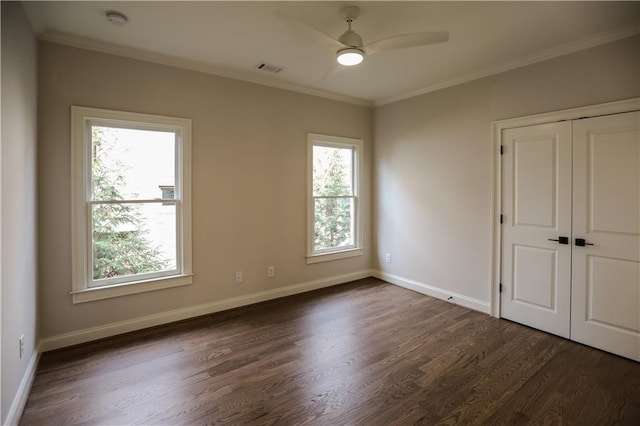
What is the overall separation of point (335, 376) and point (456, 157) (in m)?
2.96

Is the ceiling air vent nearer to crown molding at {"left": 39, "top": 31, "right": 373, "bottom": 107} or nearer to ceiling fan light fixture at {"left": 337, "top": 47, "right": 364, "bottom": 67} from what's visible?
crown molding at {"left": 39, "top": 31, "right": 373, "bottom": 107}

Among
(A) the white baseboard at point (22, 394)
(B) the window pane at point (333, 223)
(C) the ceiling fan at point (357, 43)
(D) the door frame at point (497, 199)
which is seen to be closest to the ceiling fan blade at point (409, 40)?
(C) the ceiling fan at point (357, 43)

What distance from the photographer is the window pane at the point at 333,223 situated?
4684 mm

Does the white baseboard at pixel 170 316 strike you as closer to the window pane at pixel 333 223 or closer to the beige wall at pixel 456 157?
the window pane at pixel 333 223

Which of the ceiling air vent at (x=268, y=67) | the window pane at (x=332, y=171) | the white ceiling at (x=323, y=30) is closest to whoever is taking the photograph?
the white ceiling at (x=323, y=30)

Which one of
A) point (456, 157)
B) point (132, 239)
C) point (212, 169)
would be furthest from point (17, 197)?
point (456, 157)

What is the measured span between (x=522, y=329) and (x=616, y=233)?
1258mm

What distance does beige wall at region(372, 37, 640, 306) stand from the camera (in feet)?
9.75

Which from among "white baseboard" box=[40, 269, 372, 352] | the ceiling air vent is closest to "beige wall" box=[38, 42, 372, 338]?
"white baseboard" box=[40, 269, 372, 352]

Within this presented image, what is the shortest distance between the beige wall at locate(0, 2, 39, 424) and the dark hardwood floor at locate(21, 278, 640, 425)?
0.40 metres

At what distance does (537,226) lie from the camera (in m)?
3.30

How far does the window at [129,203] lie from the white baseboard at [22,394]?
603 millimetres

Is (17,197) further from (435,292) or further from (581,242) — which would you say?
(581,242)

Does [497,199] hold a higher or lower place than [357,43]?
lower
